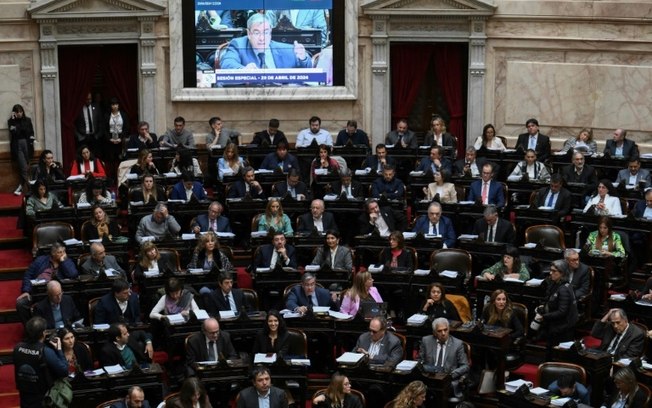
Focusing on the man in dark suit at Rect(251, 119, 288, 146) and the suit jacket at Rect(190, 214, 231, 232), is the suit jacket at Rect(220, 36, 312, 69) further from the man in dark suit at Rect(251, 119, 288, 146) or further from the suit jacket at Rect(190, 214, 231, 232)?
the suit jacket at Rect(190, 214, 231, 232)

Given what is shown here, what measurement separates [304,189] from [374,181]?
1.01 metres

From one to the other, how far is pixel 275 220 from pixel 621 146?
18.7ft

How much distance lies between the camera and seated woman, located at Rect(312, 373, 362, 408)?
1276cm

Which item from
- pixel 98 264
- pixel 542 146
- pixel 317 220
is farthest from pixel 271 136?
pixel 98 264

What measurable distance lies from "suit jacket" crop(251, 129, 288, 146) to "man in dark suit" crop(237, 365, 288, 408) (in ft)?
25.9

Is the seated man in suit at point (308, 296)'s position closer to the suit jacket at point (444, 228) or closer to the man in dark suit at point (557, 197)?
the suit jacket at point (444, 228)

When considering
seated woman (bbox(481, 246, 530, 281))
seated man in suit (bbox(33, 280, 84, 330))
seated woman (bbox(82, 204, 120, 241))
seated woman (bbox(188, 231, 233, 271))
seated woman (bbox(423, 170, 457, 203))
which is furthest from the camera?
seated woman (bbox(423, 170, 457, 203))

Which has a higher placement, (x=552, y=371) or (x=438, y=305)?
(x=438, y=305)

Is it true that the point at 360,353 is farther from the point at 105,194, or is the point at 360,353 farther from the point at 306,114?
the point at 306,114

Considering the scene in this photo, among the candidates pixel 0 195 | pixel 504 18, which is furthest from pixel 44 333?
pixel 504 18

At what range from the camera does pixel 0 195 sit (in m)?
20.3

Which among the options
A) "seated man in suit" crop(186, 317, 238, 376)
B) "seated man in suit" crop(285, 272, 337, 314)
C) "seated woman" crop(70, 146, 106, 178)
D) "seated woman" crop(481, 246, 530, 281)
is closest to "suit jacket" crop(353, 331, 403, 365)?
"seated man in suit" crop(285, 272, 337, 314)

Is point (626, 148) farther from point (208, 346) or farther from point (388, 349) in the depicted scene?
point (208, 346)

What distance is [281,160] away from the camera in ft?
64.3
